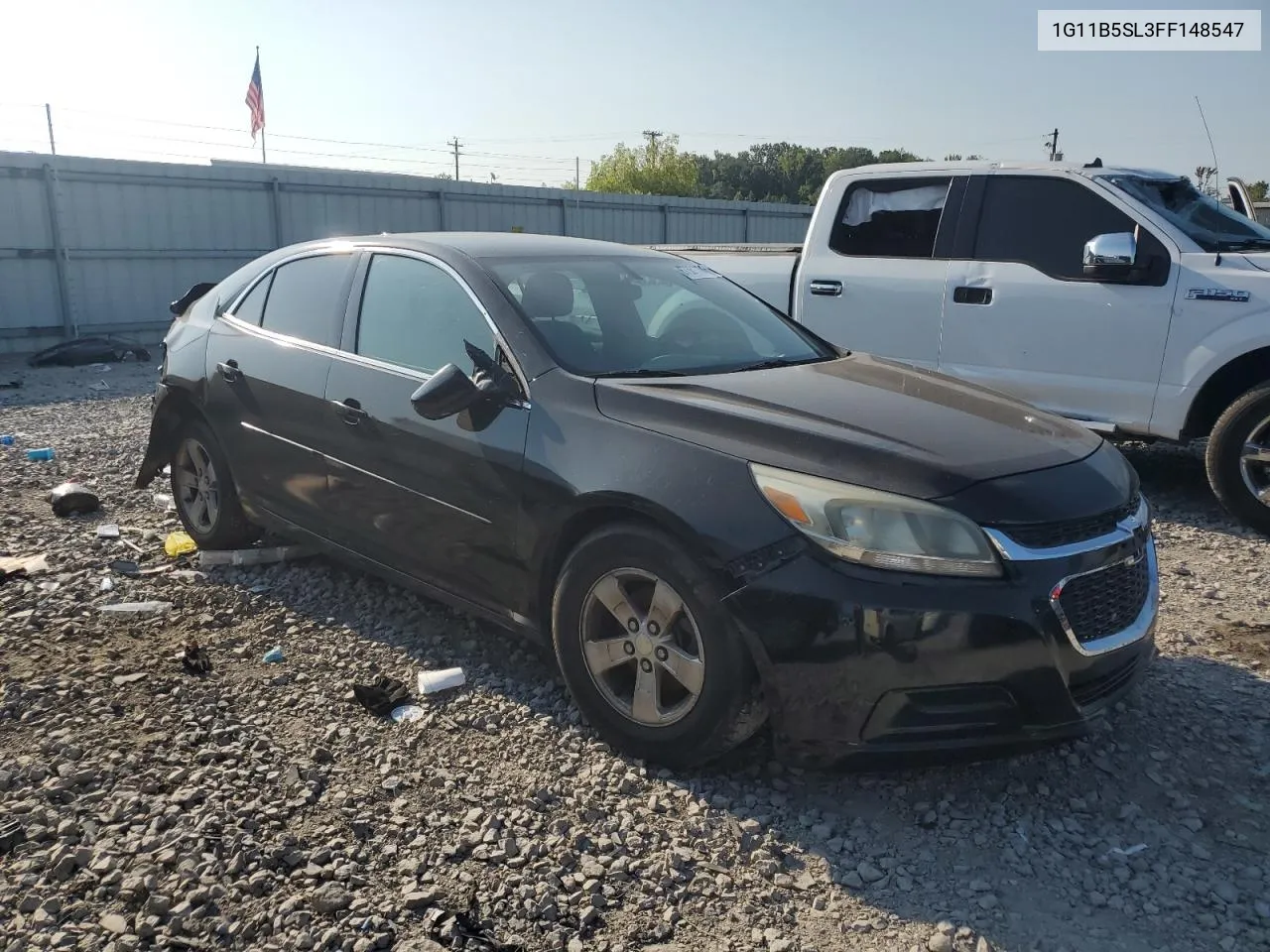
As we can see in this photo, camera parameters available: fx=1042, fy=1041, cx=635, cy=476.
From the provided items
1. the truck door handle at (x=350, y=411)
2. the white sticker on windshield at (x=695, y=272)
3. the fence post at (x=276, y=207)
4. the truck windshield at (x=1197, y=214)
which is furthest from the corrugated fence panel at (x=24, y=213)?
the truck windshield at (x=1197, y=214)

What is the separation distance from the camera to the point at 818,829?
3002 mm

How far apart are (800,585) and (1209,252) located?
4416mm

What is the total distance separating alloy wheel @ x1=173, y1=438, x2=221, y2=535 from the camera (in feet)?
17.2

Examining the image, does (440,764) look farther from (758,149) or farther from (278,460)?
(758,149)

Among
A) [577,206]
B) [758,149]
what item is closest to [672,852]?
[577,206]

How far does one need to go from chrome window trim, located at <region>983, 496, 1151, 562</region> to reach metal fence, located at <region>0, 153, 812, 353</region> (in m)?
15.6

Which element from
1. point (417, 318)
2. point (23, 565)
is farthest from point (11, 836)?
point (23, 565)

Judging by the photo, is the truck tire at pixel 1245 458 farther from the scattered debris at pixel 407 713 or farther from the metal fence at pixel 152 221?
the metal fence at pixel 152 221

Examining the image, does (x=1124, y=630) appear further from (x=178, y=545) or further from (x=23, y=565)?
(x=23, y=565)

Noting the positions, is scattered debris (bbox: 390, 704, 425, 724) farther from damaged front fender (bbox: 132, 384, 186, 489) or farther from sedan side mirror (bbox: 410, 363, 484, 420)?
damaged front fender (bbox: 132, 384, 186, 489)

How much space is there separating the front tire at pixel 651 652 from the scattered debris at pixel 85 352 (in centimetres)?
1287

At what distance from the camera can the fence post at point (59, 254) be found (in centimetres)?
1498

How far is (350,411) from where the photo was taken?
4.20 meters

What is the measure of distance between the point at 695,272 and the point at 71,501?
403 cm
